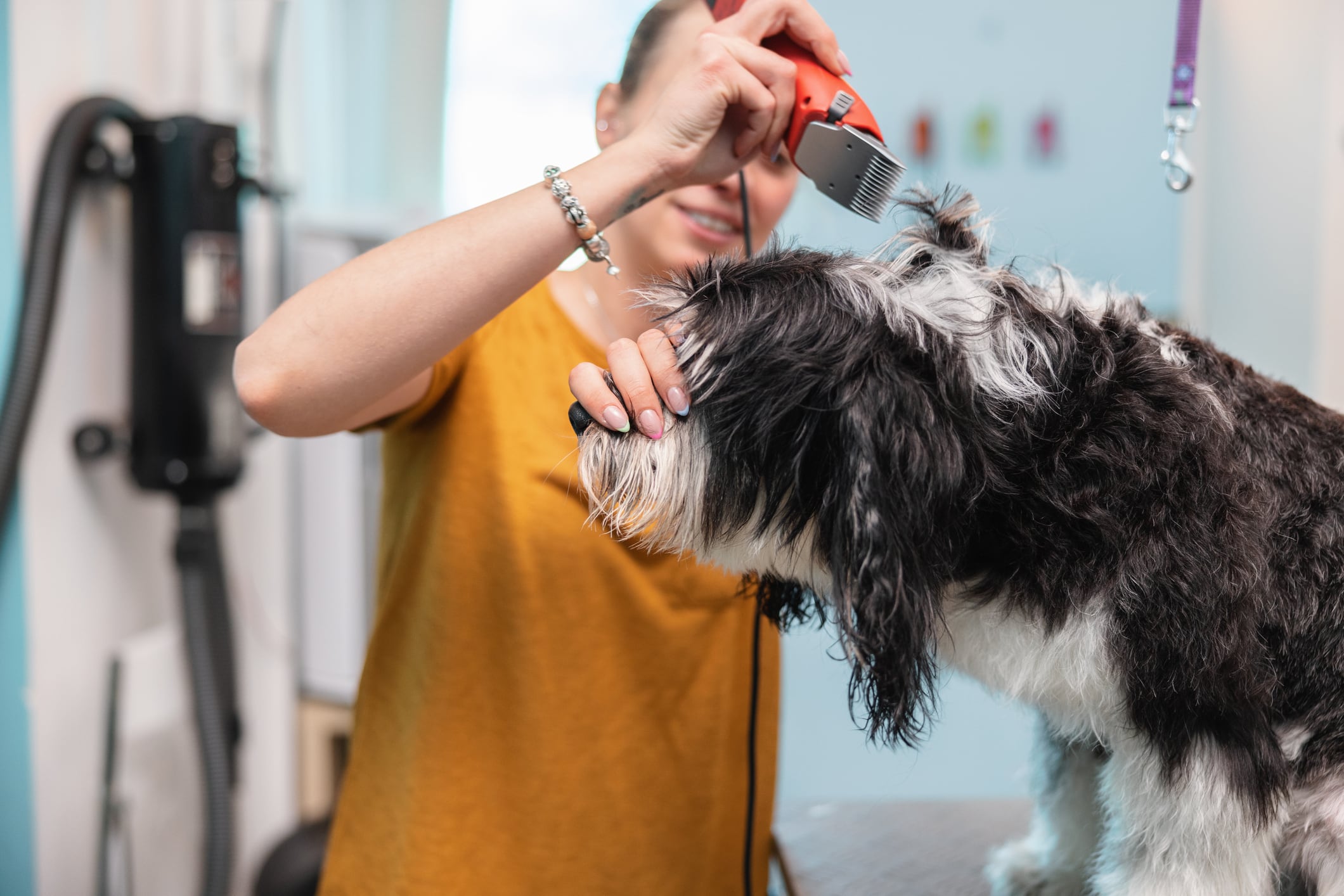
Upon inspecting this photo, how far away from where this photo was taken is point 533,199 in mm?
796

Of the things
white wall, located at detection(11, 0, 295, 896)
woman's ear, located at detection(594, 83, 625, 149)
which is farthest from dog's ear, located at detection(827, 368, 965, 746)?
white wall, located at detection(11, 0, 295, 896)

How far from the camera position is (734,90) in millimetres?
791

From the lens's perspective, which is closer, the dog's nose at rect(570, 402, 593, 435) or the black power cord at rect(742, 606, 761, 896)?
the dog's nose at rect(570, 402, 593, 435)

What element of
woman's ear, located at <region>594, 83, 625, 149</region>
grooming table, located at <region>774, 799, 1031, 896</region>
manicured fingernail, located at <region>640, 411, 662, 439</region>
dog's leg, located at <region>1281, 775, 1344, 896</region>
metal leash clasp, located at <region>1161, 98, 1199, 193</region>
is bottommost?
grooming table, located at <region>774, 799, 1031, 896</region>

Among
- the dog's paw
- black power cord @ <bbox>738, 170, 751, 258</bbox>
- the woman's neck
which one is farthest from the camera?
the woman's neck

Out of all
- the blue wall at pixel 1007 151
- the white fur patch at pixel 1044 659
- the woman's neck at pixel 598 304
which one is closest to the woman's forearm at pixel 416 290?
the woman's neck at pixel 598 304

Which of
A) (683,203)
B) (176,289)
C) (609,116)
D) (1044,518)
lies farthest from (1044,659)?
(176,289)

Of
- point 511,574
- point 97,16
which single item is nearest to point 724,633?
point 511,574

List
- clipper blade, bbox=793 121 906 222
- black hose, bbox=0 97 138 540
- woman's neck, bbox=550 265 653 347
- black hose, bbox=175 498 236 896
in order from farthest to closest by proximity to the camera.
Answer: black hose, bbox=175 498 236 896, black hose, bbox=0 97 138 540, woman's neck, bbox=550 265 653 347, clipper blade, bbox=793 121 906 222

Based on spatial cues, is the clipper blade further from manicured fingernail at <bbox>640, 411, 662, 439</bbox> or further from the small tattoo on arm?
manicured fingernail at <bbox>640, 411, 662, 439</bbox>

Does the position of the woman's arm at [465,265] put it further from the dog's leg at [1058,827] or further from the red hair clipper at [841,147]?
the dog's leg at [1058,827]

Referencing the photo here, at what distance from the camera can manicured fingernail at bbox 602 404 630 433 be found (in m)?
0.67

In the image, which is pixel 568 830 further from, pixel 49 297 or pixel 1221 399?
pixel 49 297

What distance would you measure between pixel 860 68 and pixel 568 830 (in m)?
1.87
